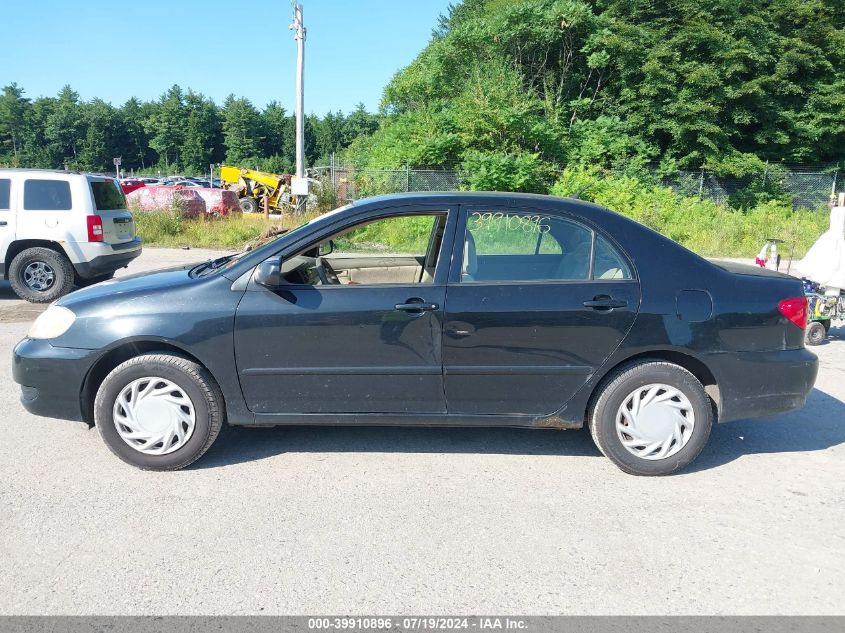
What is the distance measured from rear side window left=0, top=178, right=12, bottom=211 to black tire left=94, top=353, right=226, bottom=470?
7.04m

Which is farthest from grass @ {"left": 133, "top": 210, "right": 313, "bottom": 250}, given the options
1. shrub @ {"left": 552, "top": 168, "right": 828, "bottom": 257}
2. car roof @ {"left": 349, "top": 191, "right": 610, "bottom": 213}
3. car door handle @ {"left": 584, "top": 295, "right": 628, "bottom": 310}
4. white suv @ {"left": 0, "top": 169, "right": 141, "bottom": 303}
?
car door handle @ {"left": 584, "top": 295, "right": 628, "bottom": 310}

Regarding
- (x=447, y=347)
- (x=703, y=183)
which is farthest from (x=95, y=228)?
(x=703, y=183)

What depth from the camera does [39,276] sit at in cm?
941

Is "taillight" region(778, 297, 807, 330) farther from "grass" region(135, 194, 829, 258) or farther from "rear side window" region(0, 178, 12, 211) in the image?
"grass" region(135, 194, 829, 258)

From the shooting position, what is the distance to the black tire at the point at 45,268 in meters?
9.30

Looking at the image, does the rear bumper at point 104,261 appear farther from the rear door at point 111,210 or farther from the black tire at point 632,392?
the black tire at point 632,392

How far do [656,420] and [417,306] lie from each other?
5.17ft

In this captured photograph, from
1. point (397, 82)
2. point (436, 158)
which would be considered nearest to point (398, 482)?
point (436, 158)

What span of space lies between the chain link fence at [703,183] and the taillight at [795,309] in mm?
16454

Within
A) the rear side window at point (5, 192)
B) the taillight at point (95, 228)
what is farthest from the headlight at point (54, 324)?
the rear side window at point (5, 192)

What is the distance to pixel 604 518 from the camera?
3.35 metres

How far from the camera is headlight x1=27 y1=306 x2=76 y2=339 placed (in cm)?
383

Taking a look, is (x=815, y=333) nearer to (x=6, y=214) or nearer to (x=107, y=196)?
(x=107, y=196)

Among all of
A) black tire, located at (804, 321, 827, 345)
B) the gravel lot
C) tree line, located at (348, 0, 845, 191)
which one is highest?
tree line, located at (348, 0, 845, 191)
